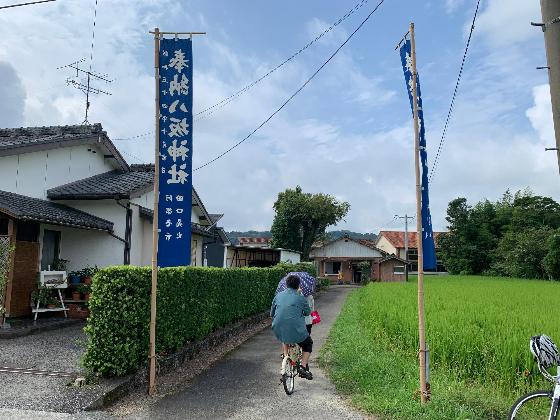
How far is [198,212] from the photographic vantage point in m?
19.4

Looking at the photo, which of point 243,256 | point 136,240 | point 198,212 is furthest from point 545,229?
point 136,240

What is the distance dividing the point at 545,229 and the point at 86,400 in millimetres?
45148

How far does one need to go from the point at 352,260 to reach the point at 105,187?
37351 millimetres

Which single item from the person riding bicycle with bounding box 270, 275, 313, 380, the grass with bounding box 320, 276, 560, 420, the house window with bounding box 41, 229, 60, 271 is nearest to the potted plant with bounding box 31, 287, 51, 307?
the house window with bounding box 41, 229, 60, 271

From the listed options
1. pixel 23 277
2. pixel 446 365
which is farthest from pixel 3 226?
pixel 446 365

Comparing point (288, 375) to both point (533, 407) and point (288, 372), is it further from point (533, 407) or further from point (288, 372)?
point (533, 407)

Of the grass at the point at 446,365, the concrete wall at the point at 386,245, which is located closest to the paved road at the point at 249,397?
the grass at the point at 446,365

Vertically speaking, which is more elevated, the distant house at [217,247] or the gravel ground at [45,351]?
the distant house at [217,247]

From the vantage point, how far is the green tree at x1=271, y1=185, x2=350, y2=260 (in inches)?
1815

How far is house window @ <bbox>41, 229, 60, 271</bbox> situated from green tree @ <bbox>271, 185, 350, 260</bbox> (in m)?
33.9

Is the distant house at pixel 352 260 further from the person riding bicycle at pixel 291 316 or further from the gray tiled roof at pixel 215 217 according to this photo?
the person riding bicycle at pixel 291 316

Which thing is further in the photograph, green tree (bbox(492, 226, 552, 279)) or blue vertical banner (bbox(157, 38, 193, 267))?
green tree (bbox(492, 226, 552, 279))

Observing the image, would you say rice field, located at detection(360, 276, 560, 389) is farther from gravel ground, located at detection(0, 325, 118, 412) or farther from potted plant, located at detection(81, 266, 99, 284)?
potted plant, located at detection(81, 266, 99, 284)

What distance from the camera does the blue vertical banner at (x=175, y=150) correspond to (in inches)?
264
